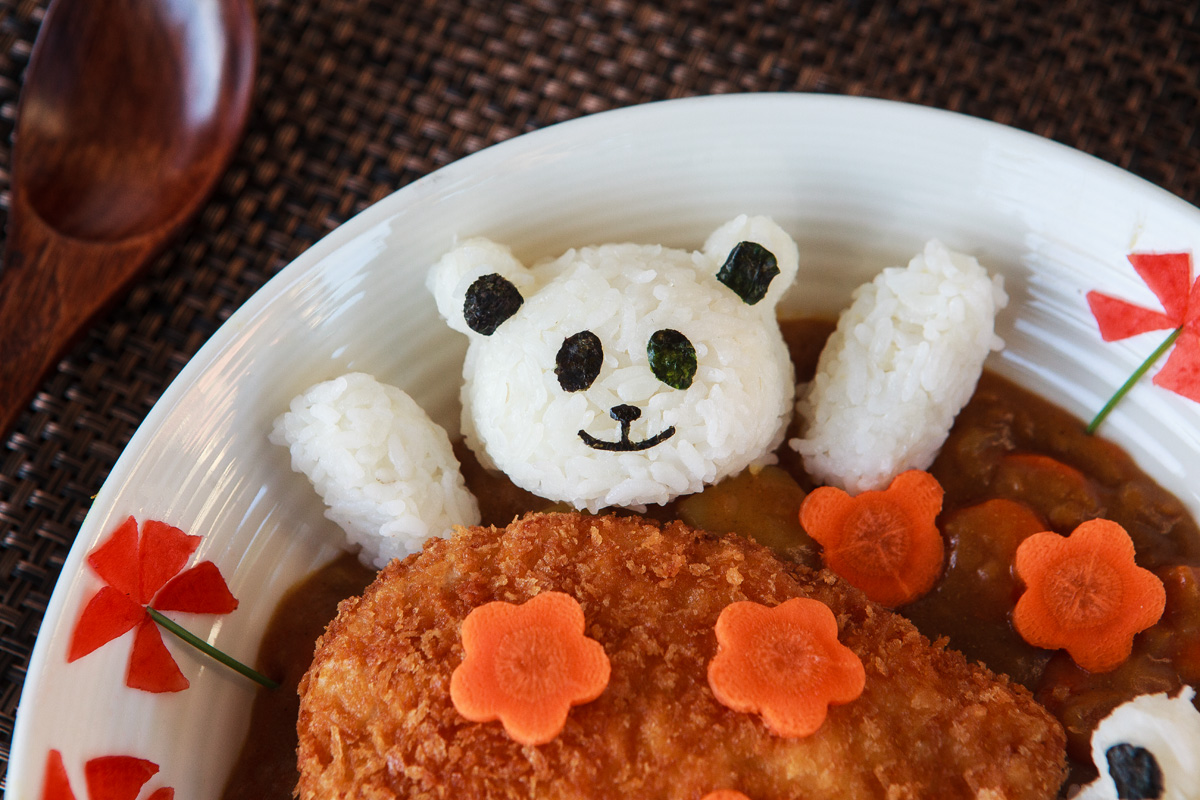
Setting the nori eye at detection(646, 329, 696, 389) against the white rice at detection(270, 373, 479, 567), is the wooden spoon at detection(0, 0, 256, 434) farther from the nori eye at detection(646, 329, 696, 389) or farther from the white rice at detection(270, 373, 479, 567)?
the nori eye at detection(646, 329, 696, 389)

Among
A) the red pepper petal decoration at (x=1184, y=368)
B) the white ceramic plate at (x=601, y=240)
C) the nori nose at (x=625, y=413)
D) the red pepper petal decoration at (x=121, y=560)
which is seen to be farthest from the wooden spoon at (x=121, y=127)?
→ the red pepper petal decoration at (x=1184, y=368)

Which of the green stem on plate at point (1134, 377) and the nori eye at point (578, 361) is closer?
the nori eye at point (578, 361)

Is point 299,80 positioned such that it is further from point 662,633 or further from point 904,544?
point 904,544

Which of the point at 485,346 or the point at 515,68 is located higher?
the point at 515,68

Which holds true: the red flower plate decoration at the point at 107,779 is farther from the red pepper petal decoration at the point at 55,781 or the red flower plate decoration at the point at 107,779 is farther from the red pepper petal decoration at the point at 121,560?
the red pepper petal decoration at the point at 121,560

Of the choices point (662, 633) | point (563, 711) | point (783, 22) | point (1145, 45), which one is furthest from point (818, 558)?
point (1145, 45)

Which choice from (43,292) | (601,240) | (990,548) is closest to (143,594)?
(43,292)

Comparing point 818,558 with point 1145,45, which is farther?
point 1145,45

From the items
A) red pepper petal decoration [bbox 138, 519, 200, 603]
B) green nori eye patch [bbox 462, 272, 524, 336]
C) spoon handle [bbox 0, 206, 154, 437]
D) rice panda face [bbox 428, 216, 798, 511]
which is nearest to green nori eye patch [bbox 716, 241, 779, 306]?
rice panda face [bbox 428, 216, 798, 511]
